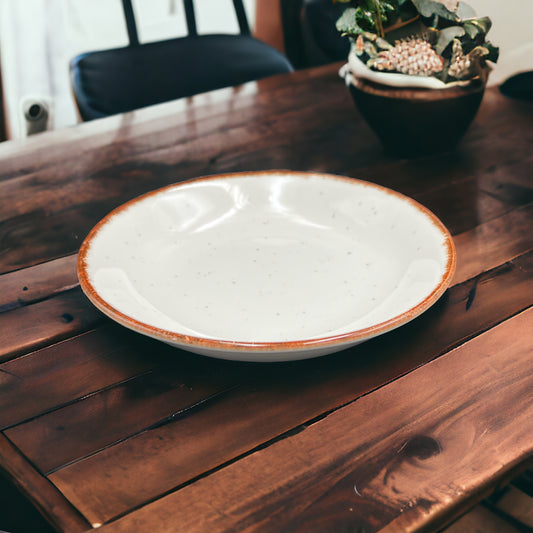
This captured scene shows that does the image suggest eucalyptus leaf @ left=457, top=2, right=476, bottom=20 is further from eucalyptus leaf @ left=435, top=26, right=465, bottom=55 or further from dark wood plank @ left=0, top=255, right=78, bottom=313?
dark wood plank @ left=0, top=255, right=78, bottom=313

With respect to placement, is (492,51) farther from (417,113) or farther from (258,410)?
(258,410)

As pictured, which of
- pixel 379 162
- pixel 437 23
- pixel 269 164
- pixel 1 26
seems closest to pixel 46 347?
pixel 269 164

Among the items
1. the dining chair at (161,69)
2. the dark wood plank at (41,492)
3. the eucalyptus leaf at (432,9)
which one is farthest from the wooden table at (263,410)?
the dining chair at (161,69)

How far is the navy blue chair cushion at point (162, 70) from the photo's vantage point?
161 cm

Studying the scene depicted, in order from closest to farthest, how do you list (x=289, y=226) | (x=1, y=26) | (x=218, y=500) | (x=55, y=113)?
(x=218, y=500)
(x=289, y=226)
(x=1, y=26)
(x=55, y=113)

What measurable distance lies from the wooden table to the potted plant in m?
0.16

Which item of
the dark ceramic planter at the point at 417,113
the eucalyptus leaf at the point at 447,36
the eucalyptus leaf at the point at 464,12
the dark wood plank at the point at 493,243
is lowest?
the dark wood plank at the point at 493,243

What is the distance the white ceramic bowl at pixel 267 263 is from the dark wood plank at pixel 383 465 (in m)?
Answer: 0.07

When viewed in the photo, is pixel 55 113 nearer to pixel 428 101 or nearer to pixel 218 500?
pixel 428 101

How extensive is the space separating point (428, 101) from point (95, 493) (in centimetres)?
74

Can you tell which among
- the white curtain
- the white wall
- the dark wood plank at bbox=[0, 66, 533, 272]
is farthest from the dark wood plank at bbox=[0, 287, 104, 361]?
the white curtain

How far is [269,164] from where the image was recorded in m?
1.02

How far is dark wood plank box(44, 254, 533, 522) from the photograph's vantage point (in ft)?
1.54

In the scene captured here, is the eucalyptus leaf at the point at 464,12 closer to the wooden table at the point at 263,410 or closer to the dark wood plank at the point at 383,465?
the wooden table at the point at 263,410
